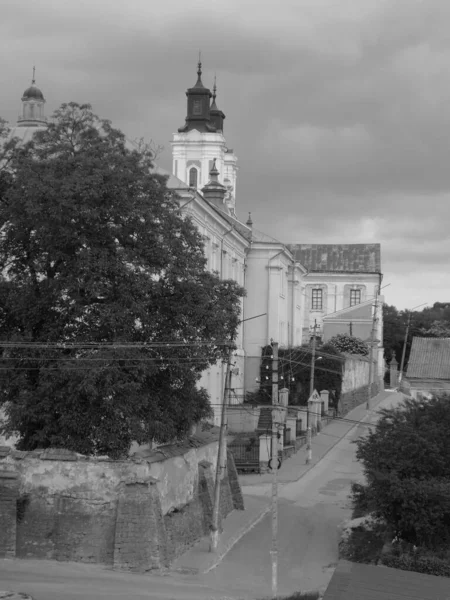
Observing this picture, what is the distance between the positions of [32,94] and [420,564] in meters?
35.1

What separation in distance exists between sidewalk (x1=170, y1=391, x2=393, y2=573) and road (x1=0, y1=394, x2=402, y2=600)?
0.31 meters

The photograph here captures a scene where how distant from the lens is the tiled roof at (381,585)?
18767mm

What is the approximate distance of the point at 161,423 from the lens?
2612cm

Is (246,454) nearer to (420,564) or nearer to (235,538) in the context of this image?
(235,538)

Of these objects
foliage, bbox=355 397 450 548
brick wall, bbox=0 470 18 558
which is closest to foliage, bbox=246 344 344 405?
foliage, bbox=355 397 450 548

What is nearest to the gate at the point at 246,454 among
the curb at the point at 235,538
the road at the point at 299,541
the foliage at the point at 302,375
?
the road at the point at 299,541

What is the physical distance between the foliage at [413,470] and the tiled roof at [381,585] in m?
4.39

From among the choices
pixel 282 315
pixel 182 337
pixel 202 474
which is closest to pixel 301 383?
pixel 282 315

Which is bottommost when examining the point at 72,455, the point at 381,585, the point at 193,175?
the point at 381,585

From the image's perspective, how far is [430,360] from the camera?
46.7m

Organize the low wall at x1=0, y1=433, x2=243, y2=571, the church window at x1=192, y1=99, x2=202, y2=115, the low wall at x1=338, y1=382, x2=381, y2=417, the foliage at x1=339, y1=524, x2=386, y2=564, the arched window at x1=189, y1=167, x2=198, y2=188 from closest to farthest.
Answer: the low wall at x1=0, y1=433, x2=243, y2=571 → the foliage at x1=339, y1=524, x2=386, y2=564 → the low wall at x1=338, y1=382, x2=381, y2=417 → the arched window at x1=189, y1=167, x2=198, y2=188 → the church window at x1=192, y1=99, x2=202, y2=115

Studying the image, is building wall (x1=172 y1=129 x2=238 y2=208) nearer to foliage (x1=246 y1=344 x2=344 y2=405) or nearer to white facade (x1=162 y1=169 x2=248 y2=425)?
white facade (x1=162 y1=169 x2=248 y2=425)

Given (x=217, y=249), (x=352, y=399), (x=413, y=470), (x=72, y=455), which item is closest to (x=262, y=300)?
(x=352, y=399)

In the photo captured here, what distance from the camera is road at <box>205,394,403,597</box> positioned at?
82.1 feet
